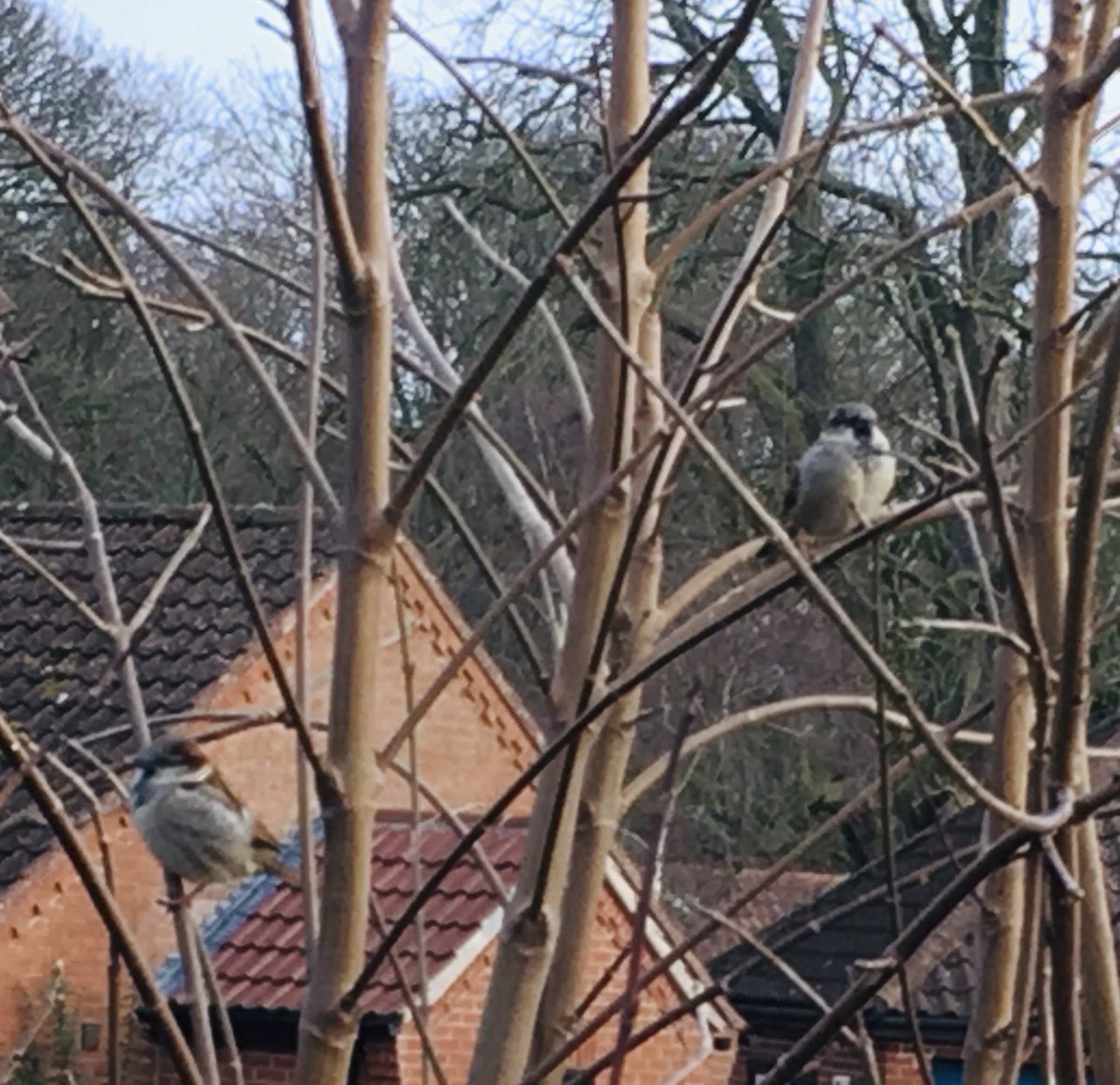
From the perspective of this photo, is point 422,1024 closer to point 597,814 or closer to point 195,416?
point 597,814

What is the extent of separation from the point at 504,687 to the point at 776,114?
6.93 meters

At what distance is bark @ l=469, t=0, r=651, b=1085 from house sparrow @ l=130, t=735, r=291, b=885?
2.46 meters

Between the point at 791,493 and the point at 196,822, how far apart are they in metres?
1.64

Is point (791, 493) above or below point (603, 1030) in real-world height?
above

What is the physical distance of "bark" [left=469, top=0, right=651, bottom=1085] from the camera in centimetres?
199

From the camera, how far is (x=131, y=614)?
10383mm

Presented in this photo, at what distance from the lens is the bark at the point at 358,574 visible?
1.68m

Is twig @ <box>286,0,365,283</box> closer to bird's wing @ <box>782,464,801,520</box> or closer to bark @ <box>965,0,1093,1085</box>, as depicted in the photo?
bark @ <box>965,0,1093,1085</box>

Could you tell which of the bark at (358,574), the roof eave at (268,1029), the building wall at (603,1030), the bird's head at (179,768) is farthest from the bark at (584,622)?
the roof eave at (268,1029)

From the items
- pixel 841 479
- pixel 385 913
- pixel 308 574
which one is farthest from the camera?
pixel 385 913

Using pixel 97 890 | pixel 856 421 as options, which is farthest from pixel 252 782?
pixel 97 890

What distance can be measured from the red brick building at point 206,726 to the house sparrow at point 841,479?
3.80 m

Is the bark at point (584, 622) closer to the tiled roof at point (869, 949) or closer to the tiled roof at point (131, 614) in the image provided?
the tiled roof at point (131, 614)

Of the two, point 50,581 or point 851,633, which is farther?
point 50,581
